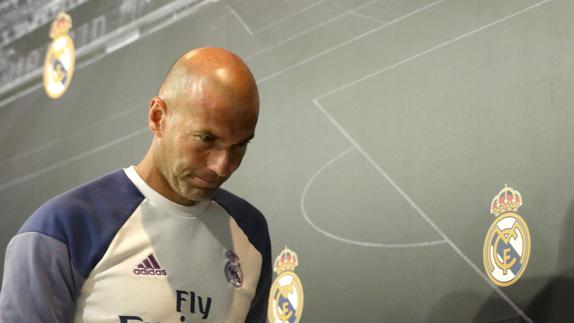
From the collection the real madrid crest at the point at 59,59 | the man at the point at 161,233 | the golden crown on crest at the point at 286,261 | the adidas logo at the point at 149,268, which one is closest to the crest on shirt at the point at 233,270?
the man at the point at 161,233

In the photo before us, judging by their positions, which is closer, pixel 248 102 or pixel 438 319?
pixel 248 102

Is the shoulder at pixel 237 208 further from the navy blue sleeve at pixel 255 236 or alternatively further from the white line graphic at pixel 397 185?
the white line graphic at pixel 397 185

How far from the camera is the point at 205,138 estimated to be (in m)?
1.24

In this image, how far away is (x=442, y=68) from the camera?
68.3 inches

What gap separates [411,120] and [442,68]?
121 mm

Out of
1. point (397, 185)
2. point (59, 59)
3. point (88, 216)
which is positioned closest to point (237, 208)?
point (88, 216)

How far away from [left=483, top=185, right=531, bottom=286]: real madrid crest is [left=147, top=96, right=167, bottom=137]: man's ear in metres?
0.63

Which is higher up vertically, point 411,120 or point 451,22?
point 451,22

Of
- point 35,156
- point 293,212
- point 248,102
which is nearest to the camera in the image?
point 248,102

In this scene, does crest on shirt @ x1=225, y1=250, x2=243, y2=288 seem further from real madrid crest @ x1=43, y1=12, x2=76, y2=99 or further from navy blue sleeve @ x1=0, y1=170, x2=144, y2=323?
real madrid crest @ x1=43, y1=12, x2=76, y2=99

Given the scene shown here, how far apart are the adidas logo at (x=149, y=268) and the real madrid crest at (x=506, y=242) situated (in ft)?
1.95

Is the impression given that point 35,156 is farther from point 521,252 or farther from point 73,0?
point 521,252

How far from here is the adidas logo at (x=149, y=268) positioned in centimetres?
131

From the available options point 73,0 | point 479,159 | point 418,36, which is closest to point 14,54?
point 73,0
